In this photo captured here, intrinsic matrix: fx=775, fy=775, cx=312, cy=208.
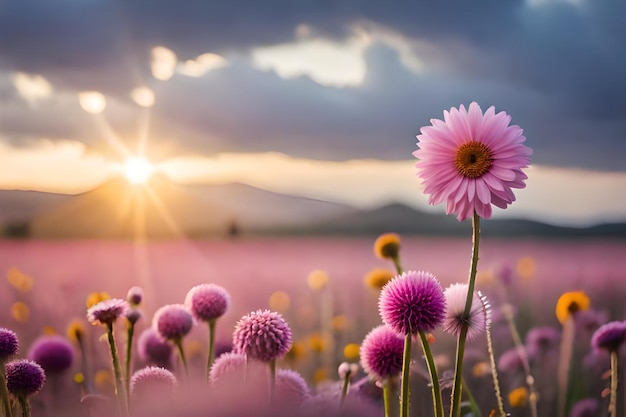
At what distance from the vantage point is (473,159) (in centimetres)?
57

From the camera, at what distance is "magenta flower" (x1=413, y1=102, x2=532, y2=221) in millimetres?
561

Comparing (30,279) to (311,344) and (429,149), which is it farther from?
(429,149)

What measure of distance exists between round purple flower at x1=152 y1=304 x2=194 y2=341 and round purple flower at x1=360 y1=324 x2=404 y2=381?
0.17m

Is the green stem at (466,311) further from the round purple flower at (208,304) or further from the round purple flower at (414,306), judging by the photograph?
the round purple flower at (208,304)

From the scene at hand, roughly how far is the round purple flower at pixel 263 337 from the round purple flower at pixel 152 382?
0.23 ft

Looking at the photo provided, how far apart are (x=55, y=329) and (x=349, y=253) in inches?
15.9

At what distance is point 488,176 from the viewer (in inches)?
22.2

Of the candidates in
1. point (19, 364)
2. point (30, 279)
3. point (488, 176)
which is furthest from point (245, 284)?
point (488, 176)

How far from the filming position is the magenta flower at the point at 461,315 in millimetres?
572

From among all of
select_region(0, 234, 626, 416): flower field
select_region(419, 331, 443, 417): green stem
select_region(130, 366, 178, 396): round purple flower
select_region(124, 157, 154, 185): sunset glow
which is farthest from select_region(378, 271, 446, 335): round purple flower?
select_region(124, 157, 154, 185): sunset glow

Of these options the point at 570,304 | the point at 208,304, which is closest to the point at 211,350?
the point at 208,304

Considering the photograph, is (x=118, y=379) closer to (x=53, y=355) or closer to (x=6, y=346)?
(x=6, y=346)

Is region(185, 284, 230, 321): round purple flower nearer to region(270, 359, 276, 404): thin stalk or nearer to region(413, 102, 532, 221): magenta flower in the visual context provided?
region(270, 359, 276, 404): thin stalk

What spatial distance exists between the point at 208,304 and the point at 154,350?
0.13 meters
